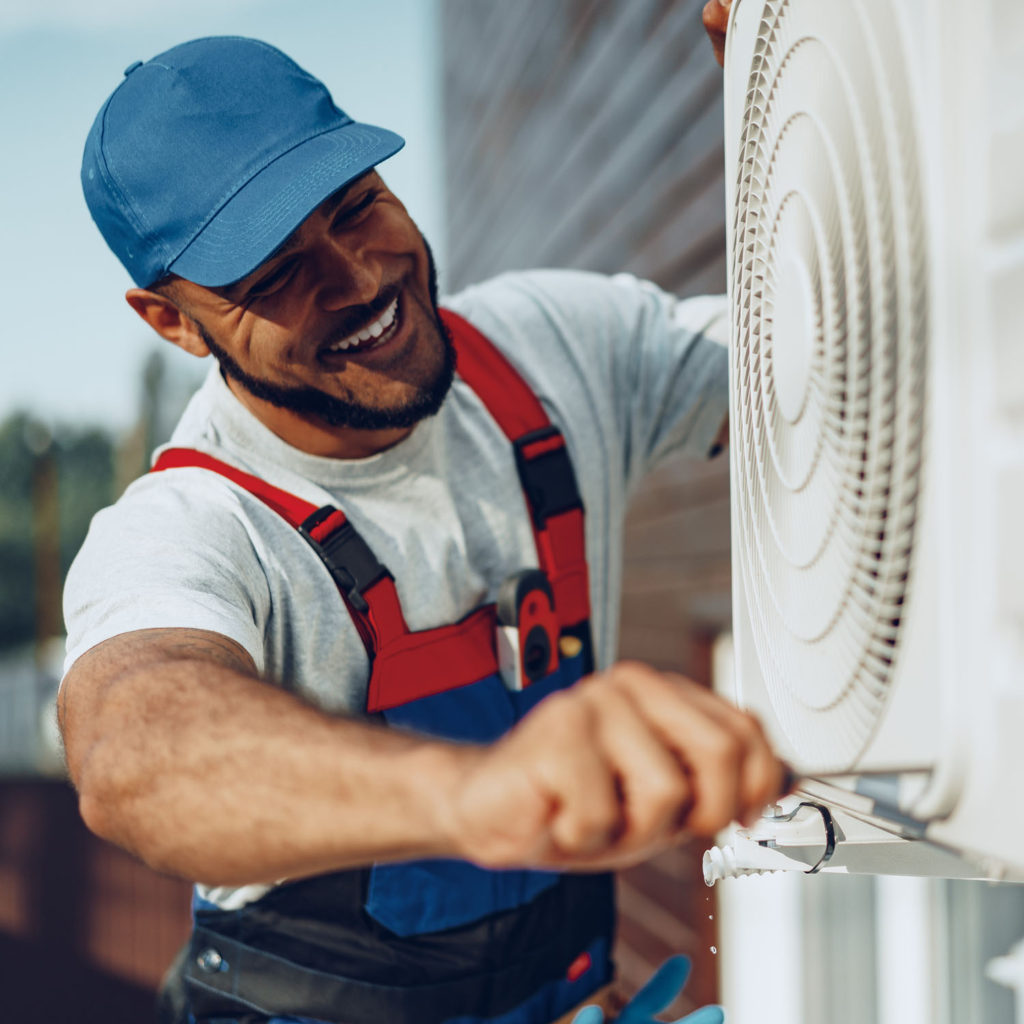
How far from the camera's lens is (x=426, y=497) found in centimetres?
149

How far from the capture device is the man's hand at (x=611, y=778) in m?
0.51

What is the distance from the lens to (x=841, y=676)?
28.6 inches

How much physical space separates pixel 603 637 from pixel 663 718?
1.13m

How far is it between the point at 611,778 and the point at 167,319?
1274mm

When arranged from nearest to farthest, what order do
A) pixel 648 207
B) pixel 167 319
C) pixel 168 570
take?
pixel 168 570, pixel 167 319, pixel 648 207

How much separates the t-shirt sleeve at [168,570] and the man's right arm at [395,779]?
17 cm

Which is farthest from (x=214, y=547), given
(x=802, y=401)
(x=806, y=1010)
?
(x=806, y=1010)

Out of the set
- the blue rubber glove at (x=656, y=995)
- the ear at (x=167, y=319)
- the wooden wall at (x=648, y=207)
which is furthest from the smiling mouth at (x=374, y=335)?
the wooden wall at (x=648, y=207)

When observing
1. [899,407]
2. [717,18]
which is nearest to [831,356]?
[899,407]

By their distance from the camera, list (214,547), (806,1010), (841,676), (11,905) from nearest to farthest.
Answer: (841,676), (214,547), (806,1010), (11,905)

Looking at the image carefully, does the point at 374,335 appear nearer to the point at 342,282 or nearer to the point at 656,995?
the point at 342,282

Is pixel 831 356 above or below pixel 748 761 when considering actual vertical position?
above

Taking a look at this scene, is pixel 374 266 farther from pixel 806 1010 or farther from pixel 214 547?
pixel 806 1010

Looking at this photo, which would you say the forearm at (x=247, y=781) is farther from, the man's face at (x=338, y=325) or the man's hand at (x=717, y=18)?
the man's hand at (x=717, y=18)
